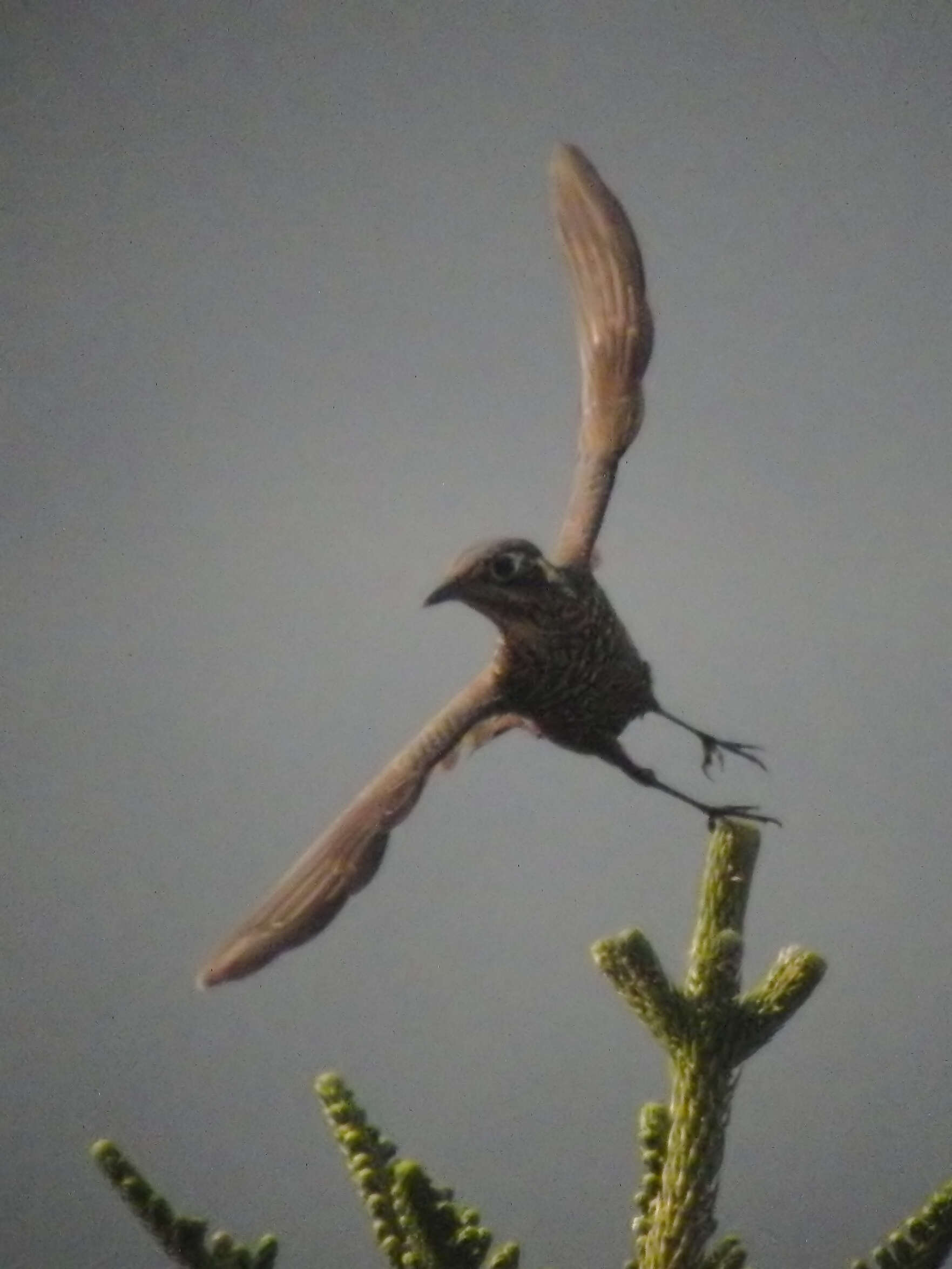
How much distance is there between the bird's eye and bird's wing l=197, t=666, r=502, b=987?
125 millimetres

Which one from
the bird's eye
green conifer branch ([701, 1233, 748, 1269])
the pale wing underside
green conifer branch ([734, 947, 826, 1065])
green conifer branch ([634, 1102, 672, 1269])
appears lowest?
green conifer branch ([701, 1233, 748, 1269])

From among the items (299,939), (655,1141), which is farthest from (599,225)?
(655,1141)

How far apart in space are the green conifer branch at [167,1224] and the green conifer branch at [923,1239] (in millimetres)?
508

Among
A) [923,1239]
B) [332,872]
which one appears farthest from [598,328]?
[923,1239]

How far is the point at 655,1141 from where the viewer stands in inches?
41.6

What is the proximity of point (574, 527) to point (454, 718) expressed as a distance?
0.22 meters

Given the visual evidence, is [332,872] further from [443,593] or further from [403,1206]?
[403,1206]

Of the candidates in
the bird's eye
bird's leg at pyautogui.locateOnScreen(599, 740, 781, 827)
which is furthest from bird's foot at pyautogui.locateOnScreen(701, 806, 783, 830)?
the bird's eye

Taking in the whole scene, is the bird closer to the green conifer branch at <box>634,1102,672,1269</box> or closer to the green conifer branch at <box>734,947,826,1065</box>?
the green conifer branch at <box>734,947,826,1065</box>

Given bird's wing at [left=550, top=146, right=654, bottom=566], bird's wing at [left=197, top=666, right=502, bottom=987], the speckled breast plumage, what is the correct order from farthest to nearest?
bird's wing at [left=550, top=146, right=654, bottom=566] < the speckled breast plumage < bird's wing at [left=197, top=666, right=502, bottom=987]

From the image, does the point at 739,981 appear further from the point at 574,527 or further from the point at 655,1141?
the point at 574,527

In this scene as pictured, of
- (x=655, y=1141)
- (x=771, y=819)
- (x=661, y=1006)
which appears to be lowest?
(x=655, y=1141)

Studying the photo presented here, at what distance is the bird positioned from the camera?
815mm

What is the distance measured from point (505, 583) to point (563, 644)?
8 centimetres
